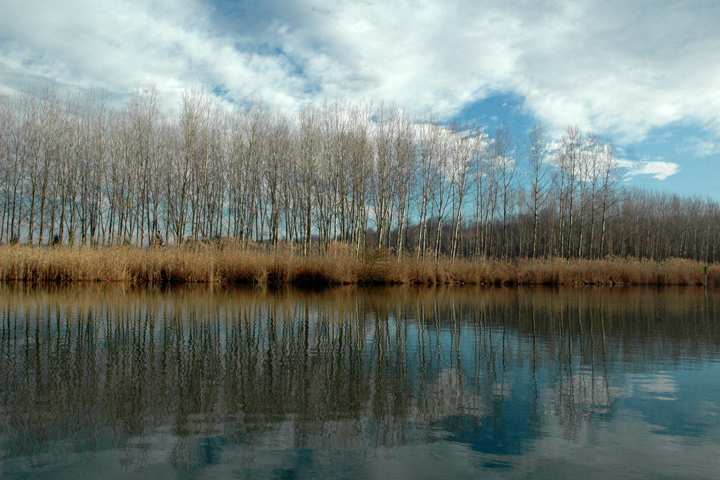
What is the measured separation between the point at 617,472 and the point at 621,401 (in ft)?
6.07

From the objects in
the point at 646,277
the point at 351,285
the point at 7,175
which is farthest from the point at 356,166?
the point at 7,175

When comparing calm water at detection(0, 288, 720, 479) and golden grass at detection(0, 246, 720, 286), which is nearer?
calm water at detection(0, 288, 720, 479)

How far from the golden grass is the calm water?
1308cm

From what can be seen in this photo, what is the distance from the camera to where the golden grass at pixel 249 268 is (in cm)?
2084

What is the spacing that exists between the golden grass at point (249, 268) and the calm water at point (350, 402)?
1308 cm

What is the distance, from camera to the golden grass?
20844 mm

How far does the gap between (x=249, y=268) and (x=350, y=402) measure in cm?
1858

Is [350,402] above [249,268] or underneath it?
underneath

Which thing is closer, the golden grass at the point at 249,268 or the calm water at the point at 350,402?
the calm water at the point at 350,402

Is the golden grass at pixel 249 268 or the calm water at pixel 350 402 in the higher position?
the golden grass at pixel 249 268

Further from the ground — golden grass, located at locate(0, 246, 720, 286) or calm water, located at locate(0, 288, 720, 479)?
golden grass, located at locate(0, 246, 720, 286)

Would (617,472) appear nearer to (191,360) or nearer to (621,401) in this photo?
(621,401)

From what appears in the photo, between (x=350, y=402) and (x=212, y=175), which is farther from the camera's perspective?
(x=212, y=175)

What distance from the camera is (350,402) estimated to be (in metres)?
4.48
